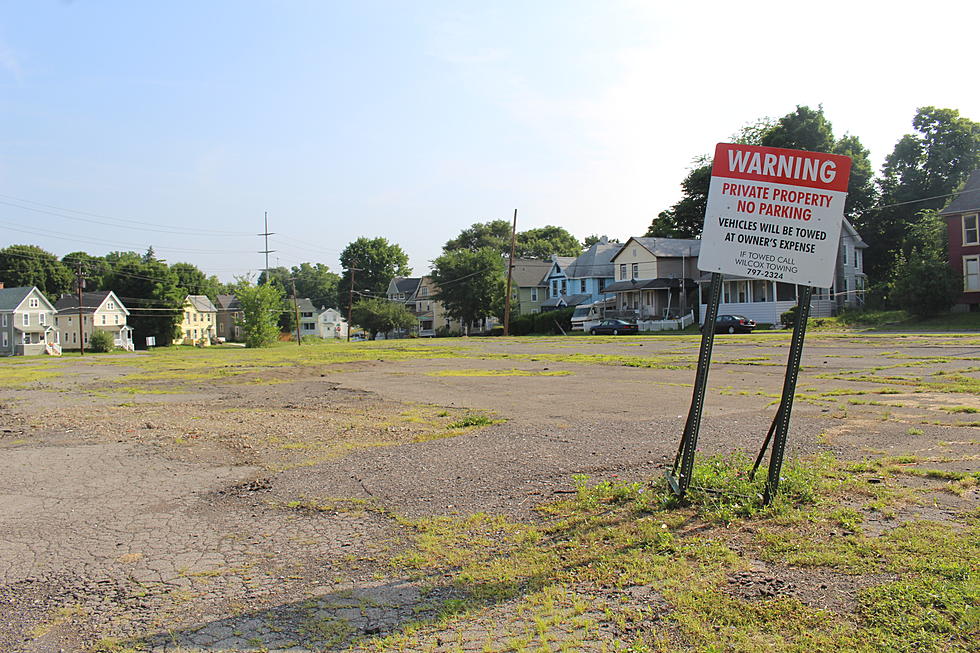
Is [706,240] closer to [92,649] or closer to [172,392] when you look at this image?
[92,649]

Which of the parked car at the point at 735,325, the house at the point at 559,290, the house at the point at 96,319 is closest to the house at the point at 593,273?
the house at the point at 559,290

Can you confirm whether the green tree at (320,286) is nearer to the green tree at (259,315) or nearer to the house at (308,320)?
the house at (308,320)

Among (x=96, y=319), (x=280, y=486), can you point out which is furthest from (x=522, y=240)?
(x=280, y=486)

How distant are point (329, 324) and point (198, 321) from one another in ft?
88.4

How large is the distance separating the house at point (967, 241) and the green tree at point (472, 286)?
1770 inches

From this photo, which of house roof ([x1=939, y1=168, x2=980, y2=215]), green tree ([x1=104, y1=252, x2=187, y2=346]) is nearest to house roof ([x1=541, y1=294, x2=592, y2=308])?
house roof ([x1=939, y1=168, x2=980, y2=215])

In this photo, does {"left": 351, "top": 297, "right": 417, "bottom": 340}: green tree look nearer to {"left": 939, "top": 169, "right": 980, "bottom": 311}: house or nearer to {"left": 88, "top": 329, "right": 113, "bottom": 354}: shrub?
{"left": 88, "top": 329, "right": 113, "bottom": 354}: shrub

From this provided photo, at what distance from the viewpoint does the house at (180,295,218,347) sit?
111 meters

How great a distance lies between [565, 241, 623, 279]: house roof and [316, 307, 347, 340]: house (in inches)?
2544

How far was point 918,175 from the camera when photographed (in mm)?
A: 63281

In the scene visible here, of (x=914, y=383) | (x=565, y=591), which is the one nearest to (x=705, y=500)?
(x=565, y=591)

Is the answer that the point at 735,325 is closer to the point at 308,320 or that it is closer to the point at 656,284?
the point at 656,284

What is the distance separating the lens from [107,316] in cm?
9562

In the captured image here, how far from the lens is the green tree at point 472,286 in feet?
264
